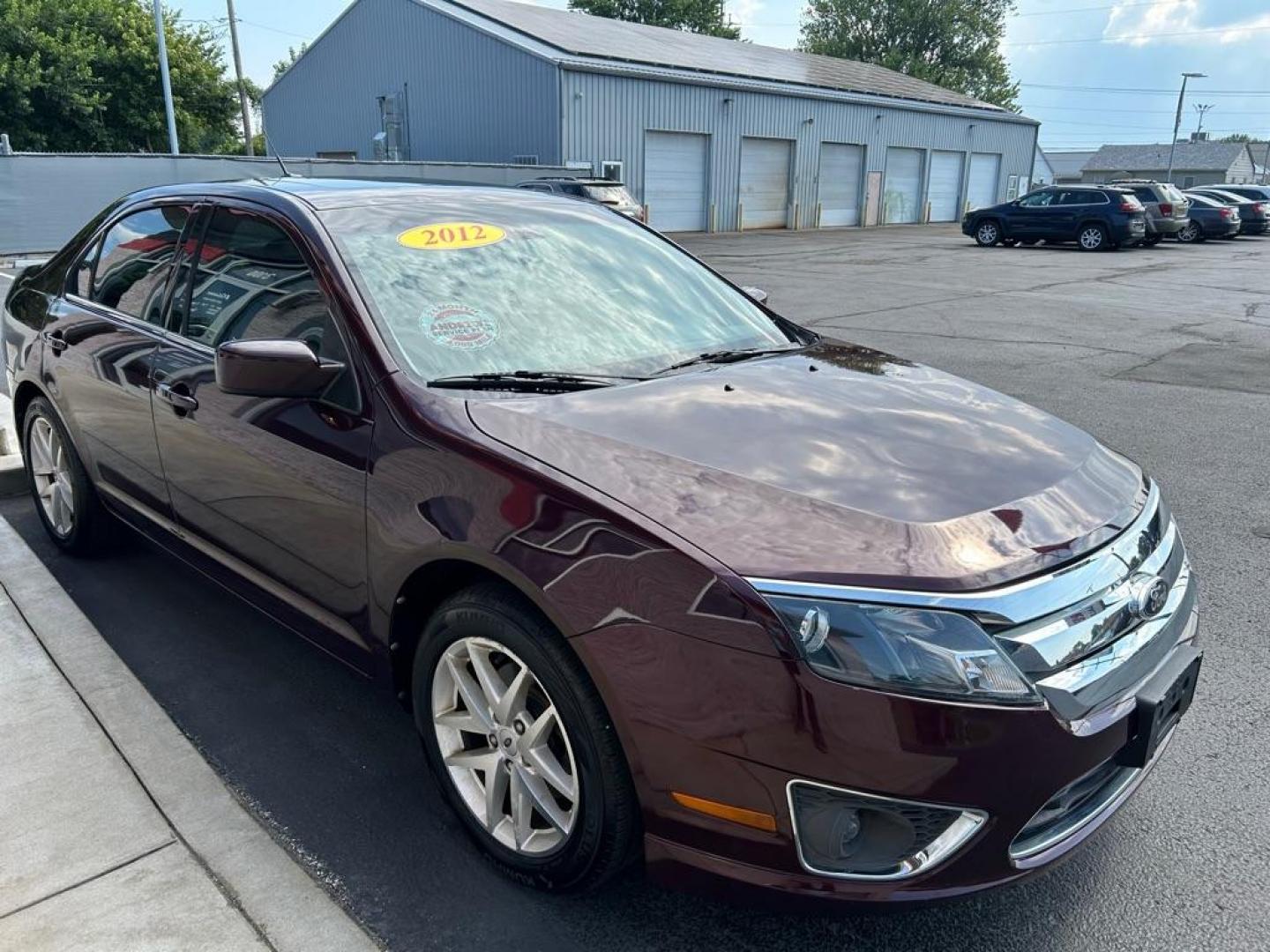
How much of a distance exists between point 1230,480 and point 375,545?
510 cm

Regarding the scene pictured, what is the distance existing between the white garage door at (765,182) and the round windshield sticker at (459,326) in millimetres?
30244

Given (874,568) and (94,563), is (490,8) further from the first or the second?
(874,568)

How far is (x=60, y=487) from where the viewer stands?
4414mm

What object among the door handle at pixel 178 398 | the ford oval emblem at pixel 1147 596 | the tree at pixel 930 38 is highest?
the tree at pixel 930 38

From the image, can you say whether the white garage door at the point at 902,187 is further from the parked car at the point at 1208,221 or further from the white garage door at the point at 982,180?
the parked car at the point at 1208,221

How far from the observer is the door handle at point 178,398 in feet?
10.6

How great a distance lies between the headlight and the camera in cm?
179

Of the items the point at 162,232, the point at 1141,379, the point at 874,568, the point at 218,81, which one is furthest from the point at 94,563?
the point at 218,81

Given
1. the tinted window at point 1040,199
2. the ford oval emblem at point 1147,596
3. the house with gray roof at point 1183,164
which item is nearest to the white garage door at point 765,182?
the tinted window at point 1040,199

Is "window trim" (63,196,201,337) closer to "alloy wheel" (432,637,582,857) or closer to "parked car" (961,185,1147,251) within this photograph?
"alloy wheel" (432,637,582,857)

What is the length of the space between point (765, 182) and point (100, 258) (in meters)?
30.5

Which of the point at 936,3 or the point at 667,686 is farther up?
the point at 936,3

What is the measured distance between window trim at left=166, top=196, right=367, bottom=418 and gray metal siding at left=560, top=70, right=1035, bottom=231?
23554mm

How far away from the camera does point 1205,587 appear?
161 inches
